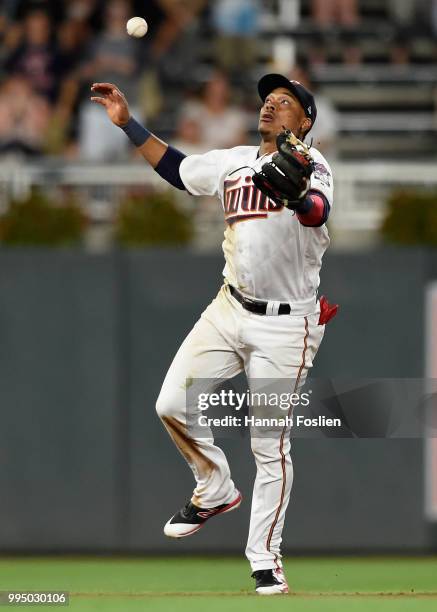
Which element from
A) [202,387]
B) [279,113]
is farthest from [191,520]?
[279,113]

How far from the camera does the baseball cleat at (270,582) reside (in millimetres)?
7133

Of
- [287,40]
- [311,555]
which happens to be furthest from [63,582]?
[287,40]

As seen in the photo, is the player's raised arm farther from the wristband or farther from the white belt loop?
the white belt loop

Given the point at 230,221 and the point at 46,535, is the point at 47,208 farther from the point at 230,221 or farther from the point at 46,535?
the point at 230,221

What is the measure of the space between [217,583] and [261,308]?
76.5 inches

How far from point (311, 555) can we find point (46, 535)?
5.69ft

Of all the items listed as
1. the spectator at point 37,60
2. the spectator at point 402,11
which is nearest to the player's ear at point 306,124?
the spectator at point 37,60

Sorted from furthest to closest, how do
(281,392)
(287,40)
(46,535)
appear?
(287,40) < (46,535) < (281,392)

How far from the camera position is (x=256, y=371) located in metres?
7.24

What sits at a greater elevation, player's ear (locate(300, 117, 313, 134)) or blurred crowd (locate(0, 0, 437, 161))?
blurred crowd (locate(0, 0, 437, 161))

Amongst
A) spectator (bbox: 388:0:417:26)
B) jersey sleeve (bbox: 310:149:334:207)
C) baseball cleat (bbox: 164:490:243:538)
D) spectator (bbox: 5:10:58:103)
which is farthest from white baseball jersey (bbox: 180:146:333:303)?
spectator (bbox: 388:0:417:26)

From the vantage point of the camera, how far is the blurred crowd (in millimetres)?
12609

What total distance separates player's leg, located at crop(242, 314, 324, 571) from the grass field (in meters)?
0.26

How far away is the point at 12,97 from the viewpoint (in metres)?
12.7
